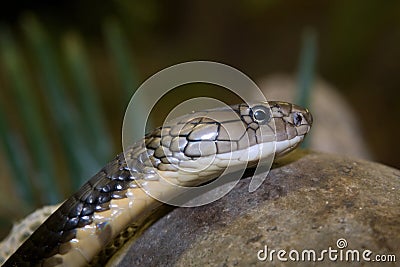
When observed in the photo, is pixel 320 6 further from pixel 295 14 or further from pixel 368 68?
pixel 368 68

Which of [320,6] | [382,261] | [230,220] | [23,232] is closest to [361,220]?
[382,261]

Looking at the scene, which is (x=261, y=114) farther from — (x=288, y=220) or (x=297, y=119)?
(x=288, y=220)

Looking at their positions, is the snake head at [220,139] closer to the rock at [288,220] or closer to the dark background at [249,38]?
the rock at [288,220]

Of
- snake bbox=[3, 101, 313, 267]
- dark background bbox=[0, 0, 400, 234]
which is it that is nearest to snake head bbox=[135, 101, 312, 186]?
snake bbox=[3, 101, 313, 267]

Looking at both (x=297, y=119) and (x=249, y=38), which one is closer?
(x=297, y=119)

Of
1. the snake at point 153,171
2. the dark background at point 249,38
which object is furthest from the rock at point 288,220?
the dark background at point 249,38

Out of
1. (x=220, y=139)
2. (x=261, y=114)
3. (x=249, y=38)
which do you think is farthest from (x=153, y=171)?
(x=249, y=38)

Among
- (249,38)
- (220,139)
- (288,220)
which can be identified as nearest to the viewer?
(288,220)

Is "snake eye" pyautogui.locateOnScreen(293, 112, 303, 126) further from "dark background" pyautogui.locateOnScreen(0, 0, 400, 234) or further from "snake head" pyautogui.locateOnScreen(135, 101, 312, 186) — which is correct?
"dark background" pyautogui.locateOnScreen(0, 0, 400, 234)
